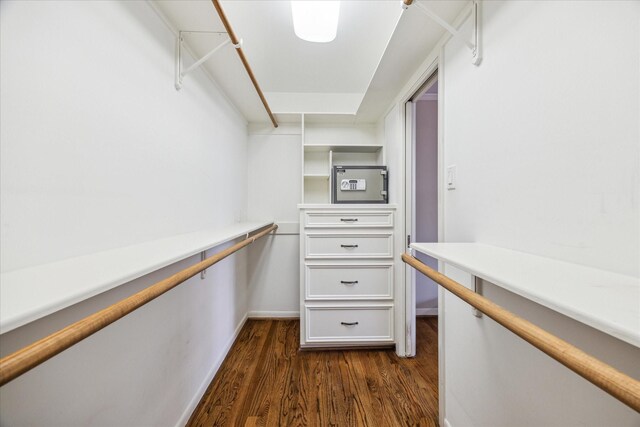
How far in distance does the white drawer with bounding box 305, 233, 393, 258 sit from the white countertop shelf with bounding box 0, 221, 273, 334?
114cm

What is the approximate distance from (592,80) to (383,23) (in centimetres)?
132

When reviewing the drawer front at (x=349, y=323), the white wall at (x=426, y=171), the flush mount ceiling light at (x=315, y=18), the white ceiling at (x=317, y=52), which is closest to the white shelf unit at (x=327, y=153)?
the white ceiling at (x=317, y=52)

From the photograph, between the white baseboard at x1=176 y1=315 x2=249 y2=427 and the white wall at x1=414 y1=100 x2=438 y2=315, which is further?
the white wall at x1=414 y1=100 x2=438 y2=315

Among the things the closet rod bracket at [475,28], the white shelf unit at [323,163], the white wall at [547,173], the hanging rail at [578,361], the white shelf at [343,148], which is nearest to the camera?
the hanging rail at [578,361]

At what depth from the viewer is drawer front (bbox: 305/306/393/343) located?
179cm

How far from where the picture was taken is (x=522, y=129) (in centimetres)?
73

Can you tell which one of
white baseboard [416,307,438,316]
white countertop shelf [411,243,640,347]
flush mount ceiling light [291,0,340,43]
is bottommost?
white baseboard [416,307,438,316]

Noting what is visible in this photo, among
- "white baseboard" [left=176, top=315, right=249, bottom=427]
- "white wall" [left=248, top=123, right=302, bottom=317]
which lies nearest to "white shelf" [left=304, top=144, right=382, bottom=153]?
"white wall" [left=248, top=123, right=302, bottom=317]

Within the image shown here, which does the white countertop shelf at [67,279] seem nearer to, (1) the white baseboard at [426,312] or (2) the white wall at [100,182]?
(2) the white wall at [100,182]

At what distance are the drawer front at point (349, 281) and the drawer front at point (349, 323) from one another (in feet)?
0.33

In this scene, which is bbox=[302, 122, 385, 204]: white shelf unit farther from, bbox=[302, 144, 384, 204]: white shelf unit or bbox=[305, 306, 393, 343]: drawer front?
bbox=[305, 306, 393, 343]: drawer front

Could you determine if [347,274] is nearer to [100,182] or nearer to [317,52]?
[100,182]

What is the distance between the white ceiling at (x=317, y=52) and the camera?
105cm

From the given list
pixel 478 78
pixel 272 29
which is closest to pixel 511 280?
pixel 478 78
